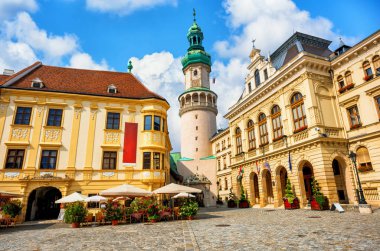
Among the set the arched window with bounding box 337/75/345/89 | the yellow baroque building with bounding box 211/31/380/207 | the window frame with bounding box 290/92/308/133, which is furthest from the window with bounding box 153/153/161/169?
the arched window with bounding box 337/75/345/89

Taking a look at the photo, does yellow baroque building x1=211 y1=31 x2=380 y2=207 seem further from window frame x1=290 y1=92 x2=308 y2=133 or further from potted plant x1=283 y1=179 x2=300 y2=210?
potted plant x1=283 y1=179 x2=300 y2=210

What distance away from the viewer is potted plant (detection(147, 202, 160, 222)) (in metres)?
16.7

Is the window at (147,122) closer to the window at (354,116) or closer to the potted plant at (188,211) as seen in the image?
the potted plant at (188,211)

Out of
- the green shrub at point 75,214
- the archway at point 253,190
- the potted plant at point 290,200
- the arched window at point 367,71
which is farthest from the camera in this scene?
the archway at point 253,190

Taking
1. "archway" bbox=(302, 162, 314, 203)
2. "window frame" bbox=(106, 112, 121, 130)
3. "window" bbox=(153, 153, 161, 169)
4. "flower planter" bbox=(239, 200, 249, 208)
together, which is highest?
"window frame" bbox=(106, 112, 121, 130)

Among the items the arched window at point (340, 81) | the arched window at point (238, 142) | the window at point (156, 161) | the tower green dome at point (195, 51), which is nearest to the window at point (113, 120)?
the window at point (156, 161)

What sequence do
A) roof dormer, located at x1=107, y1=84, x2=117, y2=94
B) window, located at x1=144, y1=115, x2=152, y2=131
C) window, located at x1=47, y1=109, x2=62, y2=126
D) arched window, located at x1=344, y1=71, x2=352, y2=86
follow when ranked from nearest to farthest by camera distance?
1. arched window, located at x1=344, y1=71, x2=352, y2=86
2. window, located at x1=47, y1=109, x2=62, y2=126
3. window, located at x1=144, y1=115, x2=152, y2=131
4. roof dormer, located at x1=107, y1=84, x2=117, y2=94

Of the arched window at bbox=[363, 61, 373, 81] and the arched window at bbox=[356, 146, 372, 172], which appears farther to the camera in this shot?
the arched window at bbox=[363, 61, 373, 81]

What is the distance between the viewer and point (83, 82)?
84.5 feet

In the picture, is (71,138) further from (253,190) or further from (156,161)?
(253,190)

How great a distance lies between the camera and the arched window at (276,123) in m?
25.8

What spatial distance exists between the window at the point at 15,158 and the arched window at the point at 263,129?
24834mm

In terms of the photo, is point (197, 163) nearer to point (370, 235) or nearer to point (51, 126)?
point (51, 126)

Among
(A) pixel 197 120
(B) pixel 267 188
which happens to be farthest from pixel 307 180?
(A) pixel 197 120
